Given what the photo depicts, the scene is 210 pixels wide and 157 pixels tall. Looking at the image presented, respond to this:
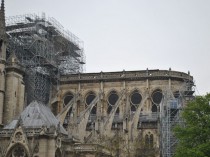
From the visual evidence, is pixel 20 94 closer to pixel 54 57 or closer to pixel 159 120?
pixel 54 57

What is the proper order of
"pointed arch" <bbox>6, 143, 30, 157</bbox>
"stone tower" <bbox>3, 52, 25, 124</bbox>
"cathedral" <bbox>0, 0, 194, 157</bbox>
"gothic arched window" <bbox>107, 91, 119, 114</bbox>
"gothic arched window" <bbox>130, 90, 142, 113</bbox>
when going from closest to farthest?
1. "pointed arch" <bbox>6, 143, 30, 157</bbox>
2. "cathedral" <bbox>0, 0, 194, 157</bbox>
3. "stone tower" <bbox>3, 52, 25, 124</bbox>
4. "gothic arched window" <bbox>130, 90, 142, 113</bbox>
5. "gothic arched window" <bbox>107, 91, 119, 114</bbox>

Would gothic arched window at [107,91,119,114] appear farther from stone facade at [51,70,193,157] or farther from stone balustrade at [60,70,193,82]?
stone balustrade at [60,70,193,82]

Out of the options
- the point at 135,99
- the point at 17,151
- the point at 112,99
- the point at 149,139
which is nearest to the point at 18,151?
the point at 17,151

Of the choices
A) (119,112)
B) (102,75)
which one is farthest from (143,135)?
(102,75)

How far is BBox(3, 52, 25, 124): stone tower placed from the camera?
50.3 m

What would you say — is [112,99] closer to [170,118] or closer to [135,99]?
[135,99]

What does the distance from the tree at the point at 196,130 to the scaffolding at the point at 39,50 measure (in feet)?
90.4

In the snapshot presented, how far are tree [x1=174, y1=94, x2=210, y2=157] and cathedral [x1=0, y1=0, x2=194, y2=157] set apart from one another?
42.7 feet

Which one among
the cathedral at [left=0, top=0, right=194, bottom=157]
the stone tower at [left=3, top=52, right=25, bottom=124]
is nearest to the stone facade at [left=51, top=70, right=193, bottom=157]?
the cathedral at [left=0, top=0, right=194, bottom=157]

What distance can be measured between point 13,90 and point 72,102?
7.71 m

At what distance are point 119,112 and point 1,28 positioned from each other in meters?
16.5

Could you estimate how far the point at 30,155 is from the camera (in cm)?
3850

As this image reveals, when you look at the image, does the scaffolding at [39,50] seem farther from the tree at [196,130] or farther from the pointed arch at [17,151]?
the tree at [196,130]

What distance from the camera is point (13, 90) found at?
167 ft
